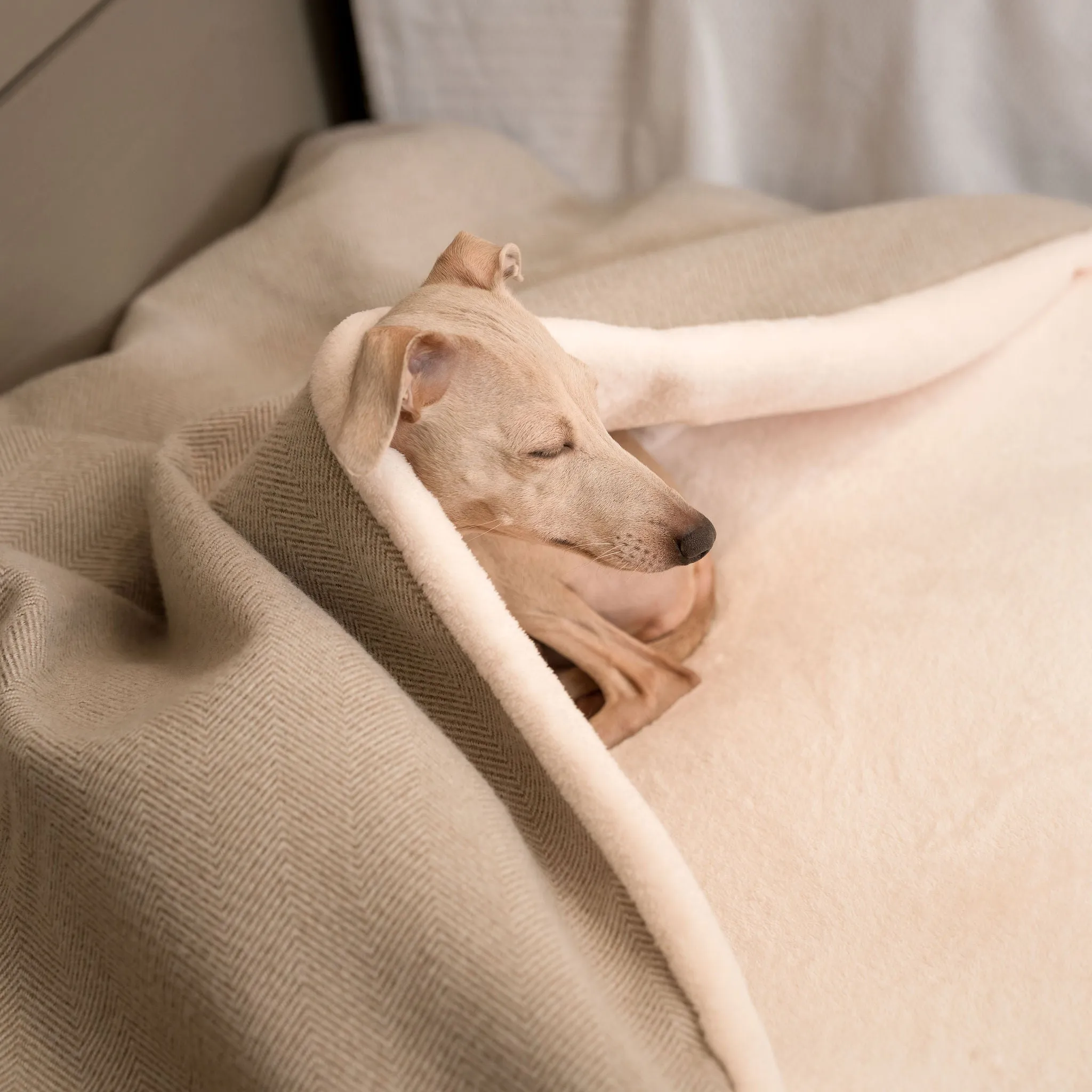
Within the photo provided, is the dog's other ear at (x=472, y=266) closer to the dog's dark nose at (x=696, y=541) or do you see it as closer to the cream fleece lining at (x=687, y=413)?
the cream fleece lining at (x=687, y=413)

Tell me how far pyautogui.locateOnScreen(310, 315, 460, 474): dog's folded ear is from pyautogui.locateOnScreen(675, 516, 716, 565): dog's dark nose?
29cm

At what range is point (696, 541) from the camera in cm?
113

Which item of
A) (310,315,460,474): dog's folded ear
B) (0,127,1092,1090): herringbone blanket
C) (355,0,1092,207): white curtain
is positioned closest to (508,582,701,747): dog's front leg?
(0,127,1092,1090): herringbone blanket

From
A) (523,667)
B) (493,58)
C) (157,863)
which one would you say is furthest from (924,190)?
(157,863)

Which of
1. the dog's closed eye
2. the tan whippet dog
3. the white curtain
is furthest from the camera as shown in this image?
the white curtain

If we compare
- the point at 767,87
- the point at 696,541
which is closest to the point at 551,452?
the point at 696,541

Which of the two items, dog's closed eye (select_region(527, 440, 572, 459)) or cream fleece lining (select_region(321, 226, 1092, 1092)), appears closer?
cream fleece lining (select_region(321, 226, 1092, 1092))

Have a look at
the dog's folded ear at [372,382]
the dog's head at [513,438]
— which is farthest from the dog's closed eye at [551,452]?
the dog's folded ear at [372,382]

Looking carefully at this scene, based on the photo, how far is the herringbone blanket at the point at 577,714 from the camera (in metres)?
0.87

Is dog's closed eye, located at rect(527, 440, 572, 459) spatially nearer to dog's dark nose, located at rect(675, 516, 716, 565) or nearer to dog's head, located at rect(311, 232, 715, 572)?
dog's head, located at rect(311, 232, 715, 572)

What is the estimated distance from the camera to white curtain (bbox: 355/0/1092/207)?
1.94 metres

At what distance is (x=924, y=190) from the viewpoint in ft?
6.74

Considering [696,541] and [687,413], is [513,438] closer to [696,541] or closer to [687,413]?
[696,541]

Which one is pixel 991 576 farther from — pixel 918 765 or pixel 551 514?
pixel 551 514
